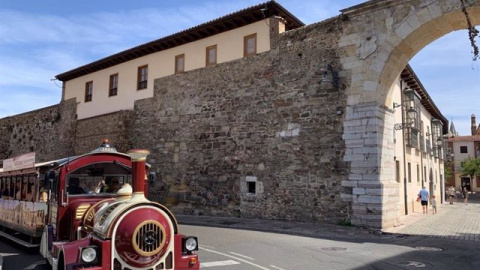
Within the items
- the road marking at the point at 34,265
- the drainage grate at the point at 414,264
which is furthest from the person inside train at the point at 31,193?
the drainage grate at the point at 414,264

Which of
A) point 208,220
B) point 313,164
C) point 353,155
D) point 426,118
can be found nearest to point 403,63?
point 353,155

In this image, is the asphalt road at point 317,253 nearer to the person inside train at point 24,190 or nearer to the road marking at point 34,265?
the road marking at point 34,265

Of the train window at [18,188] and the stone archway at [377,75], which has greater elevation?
the stone archway at [377,75]

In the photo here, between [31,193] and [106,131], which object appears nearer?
[31,193]

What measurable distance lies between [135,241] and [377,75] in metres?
10.5

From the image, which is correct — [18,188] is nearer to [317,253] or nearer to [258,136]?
[317,253]

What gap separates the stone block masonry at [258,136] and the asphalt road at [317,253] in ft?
9.97

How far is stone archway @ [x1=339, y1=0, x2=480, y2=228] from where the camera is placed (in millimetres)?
12329

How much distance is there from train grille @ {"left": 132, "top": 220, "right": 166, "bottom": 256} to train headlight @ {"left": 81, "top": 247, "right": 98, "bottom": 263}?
1.58 feet

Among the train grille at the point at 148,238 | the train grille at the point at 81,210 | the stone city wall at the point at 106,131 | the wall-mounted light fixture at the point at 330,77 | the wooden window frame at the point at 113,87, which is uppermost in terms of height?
the wooden window frame at the point at 113,87

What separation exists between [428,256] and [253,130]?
8540 millimetres

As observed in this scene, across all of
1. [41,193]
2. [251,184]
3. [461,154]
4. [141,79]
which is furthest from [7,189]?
[461,154]

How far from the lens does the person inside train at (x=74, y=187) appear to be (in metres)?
6.68

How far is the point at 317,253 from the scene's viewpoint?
8.84 metres
